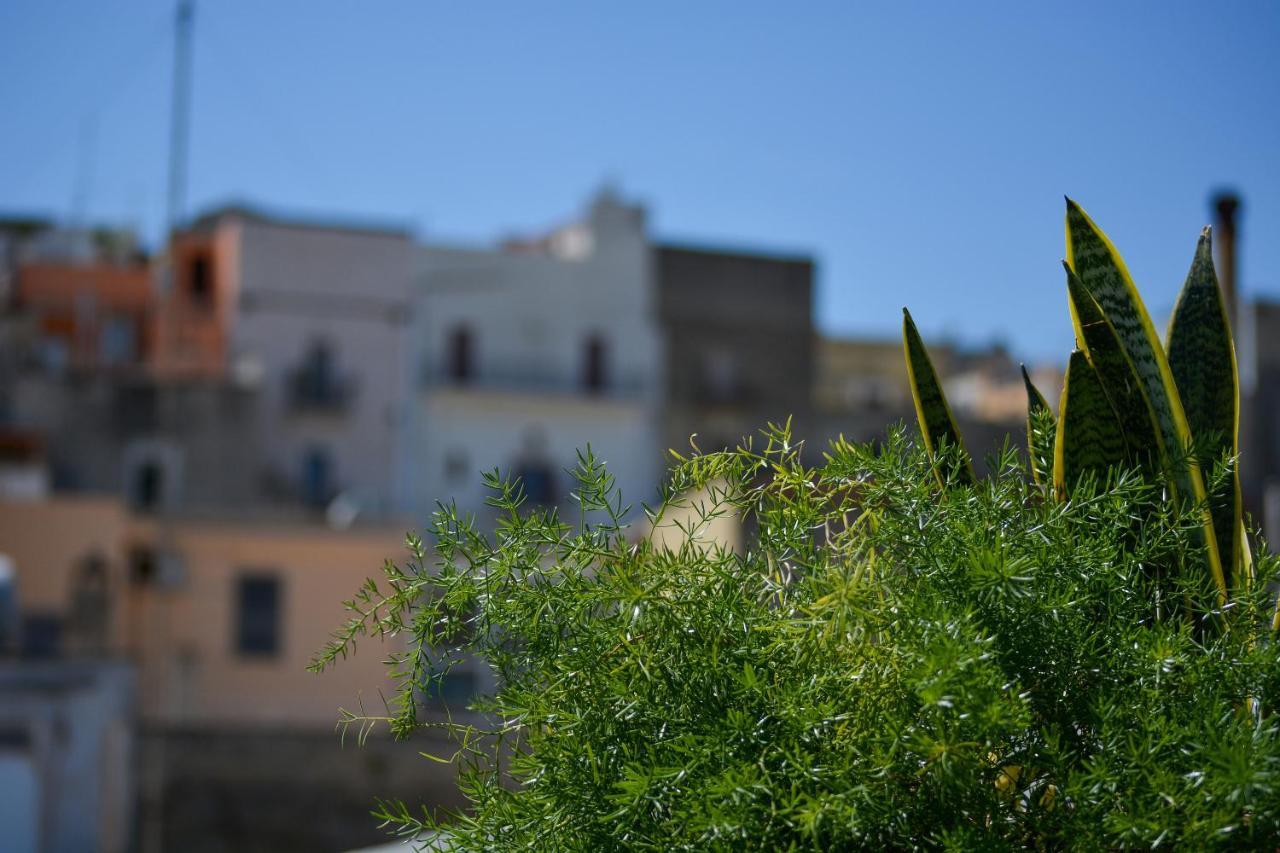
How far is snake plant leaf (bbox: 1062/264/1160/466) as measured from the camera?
2.41 metres

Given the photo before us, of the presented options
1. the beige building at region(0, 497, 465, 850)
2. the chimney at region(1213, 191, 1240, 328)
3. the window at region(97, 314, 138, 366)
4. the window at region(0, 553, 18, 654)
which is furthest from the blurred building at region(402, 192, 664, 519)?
the chimney at region(1213, 191, 1240, 328)

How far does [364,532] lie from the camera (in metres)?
22.6

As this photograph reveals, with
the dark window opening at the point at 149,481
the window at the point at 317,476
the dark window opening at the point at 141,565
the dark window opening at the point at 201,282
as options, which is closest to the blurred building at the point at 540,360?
the window at the point at 317,476

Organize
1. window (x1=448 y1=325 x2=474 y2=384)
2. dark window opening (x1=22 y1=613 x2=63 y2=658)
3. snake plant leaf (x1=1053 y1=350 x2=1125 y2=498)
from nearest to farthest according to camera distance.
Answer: snake plant leaf (x1=1053 y1=350 x2=1125 y2=498) < dark window opening (x1=22 y1=613 x2=63 y2=658) < window (x1=448 y1=325 x2=474 y2=384)

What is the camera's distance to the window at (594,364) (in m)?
31.4

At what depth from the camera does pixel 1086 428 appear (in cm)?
248

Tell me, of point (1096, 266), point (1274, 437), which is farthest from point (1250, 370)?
point (1096, 266)

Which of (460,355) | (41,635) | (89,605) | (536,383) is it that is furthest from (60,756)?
(536,383)

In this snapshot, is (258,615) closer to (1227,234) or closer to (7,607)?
(7,607)

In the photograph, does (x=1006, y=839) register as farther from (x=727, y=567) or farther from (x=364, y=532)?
(x=364, y=532)

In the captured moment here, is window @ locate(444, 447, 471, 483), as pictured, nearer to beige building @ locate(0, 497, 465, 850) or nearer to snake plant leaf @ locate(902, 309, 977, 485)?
beige building @ locate(0, 497, 465, 850)

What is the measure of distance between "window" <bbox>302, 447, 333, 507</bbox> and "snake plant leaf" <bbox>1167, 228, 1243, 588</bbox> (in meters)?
26.4

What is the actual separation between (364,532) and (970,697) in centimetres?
2142

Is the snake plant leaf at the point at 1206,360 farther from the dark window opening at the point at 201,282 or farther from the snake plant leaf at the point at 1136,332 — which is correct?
the dark window opening at the point at 201,282
